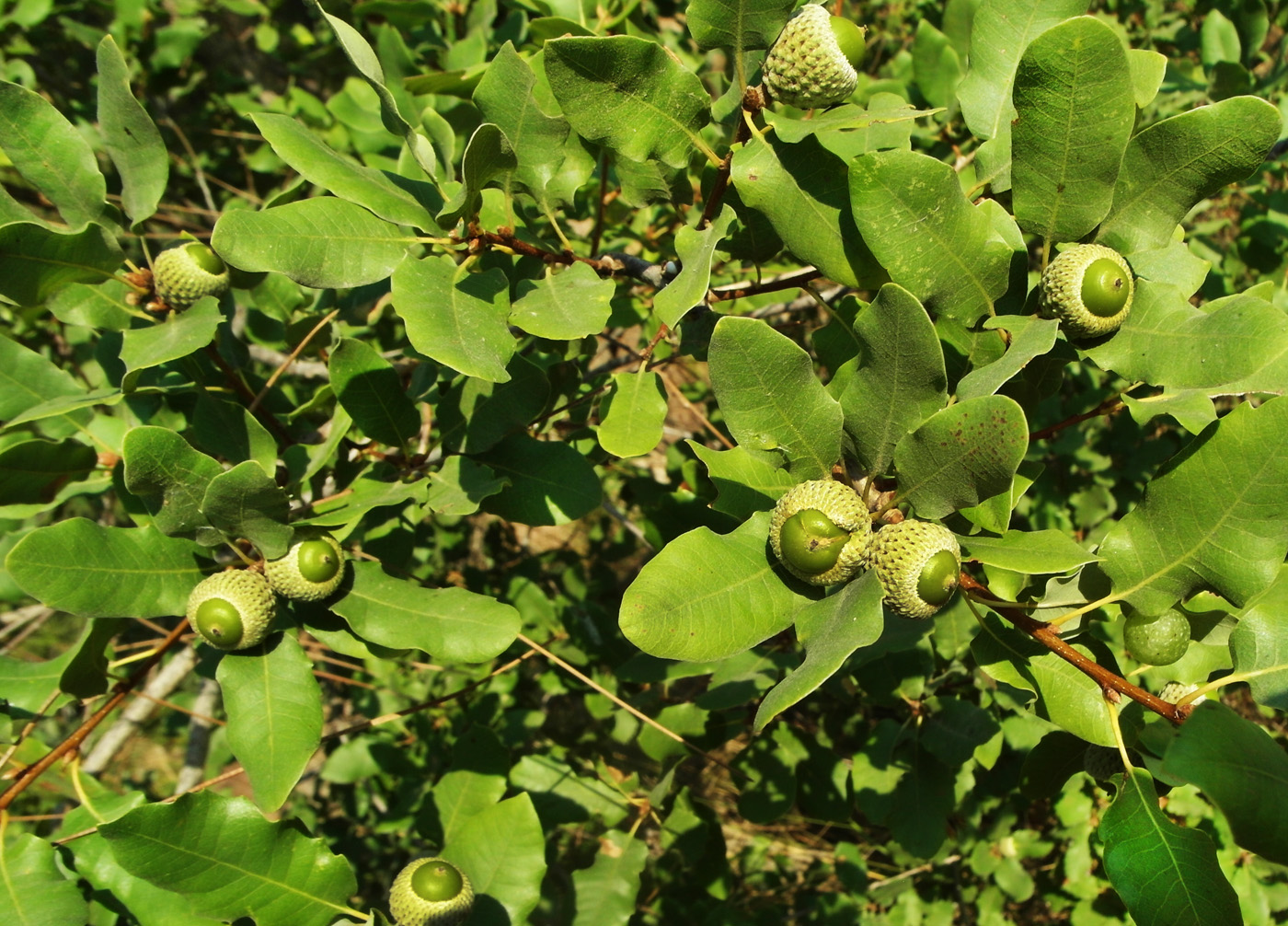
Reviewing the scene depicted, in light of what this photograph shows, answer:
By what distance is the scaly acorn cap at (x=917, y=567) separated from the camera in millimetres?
1095

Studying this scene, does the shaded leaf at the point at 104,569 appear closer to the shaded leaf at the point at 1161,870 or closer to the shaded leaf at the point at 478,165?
the shaded leaf at the point at 478,165

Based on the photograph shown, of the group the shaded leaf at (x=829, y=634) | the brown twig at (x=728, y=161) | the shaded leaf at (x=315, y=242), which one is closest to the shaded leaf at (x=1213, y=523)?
the shaded leaf at (x=829, y=634)

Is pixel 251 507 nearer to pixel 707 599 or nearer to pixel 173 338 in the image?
pixel 173 338

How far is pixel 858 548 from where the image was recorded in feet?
3.86

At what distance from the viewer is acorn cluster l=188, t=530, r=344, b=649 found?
4.75ft

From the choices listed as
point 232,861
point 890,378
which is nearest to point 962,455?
point 890,378

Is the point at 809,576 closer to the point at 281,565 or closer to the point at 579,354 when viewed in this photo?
the point at 281,565

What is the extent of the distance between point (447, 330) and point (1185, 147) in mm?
1043

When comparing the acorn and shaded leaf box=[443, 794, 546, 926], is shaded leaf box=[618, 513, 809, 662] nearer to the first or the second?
the acorn

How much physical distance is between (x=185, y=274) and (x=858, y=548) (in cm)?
142

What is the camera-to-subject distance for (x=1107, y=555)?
1198mm

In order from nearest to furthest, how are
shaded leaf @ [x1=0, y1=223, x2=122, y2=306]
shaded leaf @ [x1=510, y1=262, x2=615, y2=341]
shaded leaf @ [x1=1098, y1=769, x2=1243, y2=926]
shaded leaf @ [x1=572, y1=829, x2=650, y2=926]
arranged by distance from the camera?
shaded leaf @ [x1=1098, y1=769, x2=1243, y2=926]
shaded leaf @ [x1=510, y1=262, x2=615, y2=341]
shaded leaf @ [x1=0, y1=223, x2=122, y2=306]
shaded leaf @ [x1=572, y1=829, x2=650, y2=926]

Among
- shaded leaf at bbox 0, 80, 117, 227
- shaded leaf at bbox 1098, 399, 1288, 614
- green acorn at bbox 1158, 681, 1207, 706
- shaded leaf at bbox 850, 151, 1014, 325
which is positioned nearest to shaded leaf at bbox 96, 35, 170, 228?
shaded leaf at bbox 0, 80, 117, 227

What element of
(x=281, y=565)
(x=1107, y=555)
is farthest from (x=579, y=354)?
(x=1107, y=555)
